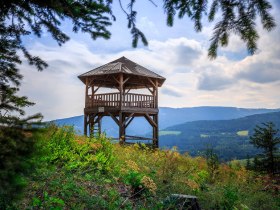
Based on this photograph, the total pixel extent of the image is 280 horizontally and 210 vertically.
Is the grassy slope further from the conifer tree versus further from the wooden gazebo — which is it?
the wooden gazebo

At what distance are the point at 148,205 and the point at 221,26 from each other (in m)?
3.58

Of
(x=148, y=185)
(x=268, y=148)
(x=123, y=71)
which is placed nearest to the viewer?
(x=148, y=185)

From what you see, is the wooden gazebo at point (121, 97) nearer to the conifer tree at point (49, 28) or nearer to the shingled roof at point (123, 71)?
the shingled roof at point (123, 71)

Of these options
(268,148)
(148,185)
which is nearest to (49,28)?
(148,185)

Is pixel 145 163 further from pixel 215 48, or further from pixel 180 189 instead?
pixel 215 48

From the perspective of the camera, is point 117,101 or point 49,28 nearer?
point 49,28

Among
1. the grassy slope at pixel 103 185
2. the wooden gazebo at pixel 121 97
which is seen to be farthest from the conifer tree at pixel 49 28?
the wooden gazebo at pixel 121 97

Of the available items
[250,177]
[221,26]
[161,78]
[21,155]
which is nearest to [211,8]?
[221,26]

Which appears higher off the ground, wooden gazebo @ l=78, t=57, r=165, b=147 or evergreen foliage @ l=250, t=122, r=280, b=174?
wooden gazebo @ l=78, t=57, r=165, b=147

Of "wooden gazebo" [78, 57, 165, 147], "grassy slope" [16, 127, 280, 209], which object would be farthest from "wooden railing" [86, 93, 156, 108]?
"grassy slope" [16, 127, 280, 209]

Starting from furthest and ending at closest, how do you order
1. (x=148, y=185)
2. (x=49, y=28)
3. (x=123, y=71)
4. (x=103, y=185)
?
1. (x=123, y=71)
2. (x=103, y=185)
3. (x=148, y=185)
4. (x=49, y=28)

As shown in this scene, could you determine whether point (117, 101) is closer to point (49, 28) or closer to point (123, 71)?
point (123, 71)

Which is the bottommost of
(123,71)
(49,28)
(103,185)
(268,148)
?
(103,185)

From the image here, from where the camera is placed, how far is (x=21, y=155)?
4.88 feet
